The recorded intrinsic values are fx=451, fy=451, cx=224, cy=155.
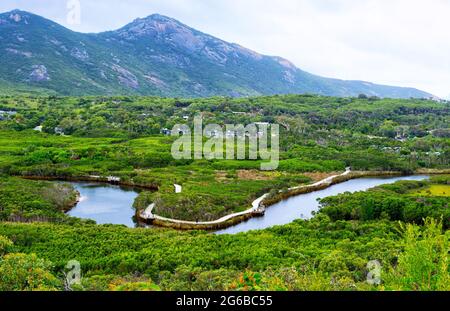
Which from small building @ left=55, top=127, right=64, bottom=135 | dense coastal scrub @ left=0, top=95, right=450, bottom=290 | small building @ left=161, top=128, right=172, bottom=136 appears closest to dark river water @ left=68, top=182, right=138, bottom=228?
dense coastal scrub @ left=0, top=95, right=450, bottom=290

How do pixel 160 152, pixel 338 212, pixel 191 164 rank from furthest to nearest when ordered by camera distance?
1. pixel 160 152
2. pixel 191 164
3. pixel 338 212

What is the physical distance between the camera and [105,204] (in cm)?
6450

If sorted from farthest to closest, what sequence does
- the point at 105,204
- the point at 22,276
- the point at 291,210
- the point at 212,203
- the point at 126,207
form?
the point at 105,204, the point at 126,207, the point at 291,210, the point at 212,203, the point at 22,276

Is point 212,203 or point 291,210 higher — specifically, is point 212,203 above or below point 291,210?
above

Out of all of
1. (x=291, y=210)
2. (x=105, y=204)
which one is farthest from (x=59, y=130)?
(x=291, y=210)

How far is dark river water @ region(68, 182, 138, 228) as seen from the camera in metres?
57.4

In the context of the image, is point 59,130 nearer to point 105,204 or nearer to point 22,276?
point 105,204

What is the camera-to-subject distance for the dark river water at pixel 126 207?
56.0 metres

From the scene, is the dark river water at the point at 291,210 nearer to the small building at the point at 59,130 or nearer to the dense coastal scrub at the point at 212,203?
the dense coastal scrub at the point at 212,203

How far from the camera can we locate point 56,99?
185 m

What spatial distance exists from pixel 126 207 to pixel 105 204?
12.1ft
